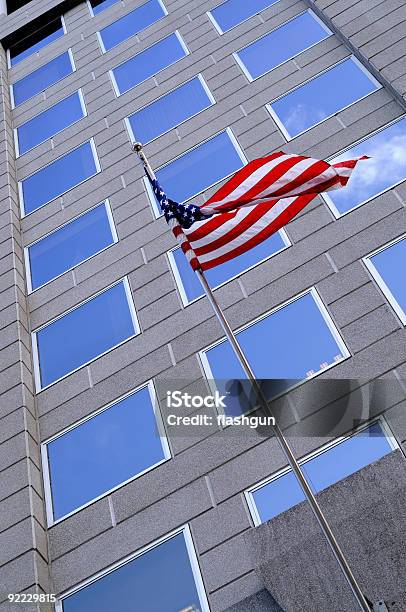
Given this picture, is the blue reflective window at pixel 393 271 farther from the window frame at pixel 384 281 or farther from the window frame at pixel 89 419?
the window frame at pixel 89 419

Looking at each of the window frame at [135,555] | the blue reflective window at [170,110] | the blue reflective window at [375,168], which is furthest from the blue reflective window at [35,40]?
the window frame at [135,555]

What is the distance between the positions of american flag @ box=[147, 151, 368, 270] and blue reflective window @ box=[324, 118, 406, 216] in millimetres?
4101

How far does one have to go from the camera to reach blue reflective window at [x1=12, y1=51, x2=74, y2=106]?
24.3m

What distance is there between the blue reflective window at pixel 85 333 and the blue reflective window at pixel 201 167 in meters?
2.98

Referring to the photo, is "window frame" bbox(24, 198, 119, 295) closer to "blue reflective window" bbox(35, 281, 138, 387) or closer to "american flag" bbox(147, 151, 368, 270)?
"blue reflective window" bbox(35, 281, 138, 387)

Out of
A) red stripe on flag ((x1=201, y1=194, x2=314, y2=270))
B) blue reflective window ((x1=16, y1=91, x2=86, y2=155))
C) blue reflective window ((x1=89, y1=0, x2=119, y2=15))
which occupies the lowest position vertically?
red stripe on flag ((x1=201, y1=194, x2=314, y2=270))

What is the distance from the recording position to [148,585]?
11227 mm

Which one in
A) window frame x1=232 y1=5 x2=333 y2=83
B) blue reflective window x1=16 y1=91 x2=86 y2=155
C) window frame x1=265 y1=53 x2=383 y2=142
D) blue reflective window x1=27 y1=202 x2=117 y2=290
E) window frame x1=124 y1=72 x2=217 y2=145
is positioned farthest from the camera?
blue reflective window x1=16 y1=91 x2=86 y2=155

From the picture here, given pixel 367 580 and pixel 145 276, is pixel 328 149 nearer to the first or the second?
pixel 145 276

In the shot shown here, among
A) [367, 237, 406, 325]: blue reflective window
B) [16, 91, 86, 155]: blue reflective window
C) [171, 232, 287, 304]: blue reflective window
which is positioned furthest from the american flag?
[16, 91, 86, 155]: blue reflective window

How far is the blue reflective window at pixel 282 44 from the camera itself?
19094 mm

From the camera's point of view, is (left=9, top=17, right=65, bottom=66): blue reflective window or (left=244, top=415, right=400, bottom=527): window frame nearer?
(left=244, top=415, right=400, bottom=527): window frame

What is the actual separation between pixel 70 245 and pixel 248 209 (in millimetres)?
8247

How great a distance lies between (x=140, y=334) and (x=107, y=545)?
14.4ft
